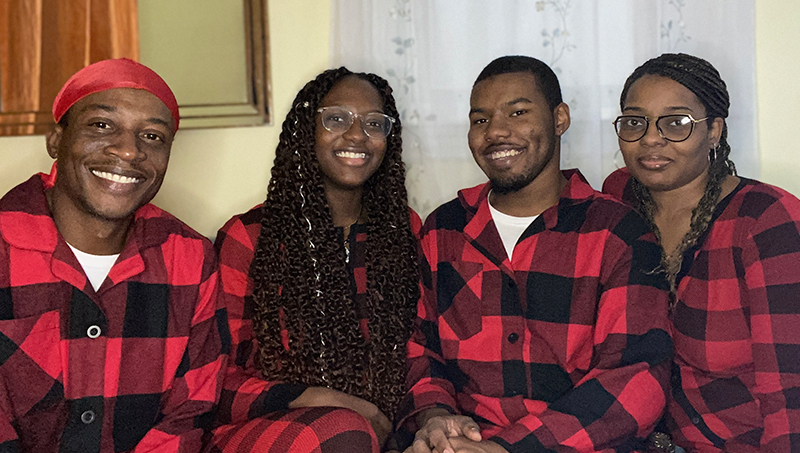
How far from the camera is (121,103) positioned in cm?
191

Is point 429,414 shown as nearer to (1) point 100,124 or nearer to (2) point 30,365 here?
(2) point 30,365

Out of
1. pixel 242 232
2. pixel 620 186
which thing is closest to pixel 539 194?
pixel 620 186

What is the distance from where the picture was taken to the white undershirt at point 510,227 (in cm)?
221

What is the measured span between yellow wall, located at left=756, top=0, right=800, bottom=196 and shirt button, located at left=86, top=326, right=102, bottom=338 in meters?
2.39

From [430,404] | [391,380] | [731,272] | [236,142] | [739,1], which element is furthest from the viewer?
[236,142]

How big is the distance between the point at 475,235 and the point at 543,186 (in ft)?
0.90

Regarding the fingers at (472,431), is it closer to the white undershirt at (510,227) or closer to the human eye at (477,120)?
the white undershirt at (510,227)

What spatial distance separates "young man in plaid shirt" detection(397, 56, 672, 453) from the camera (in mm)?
1890

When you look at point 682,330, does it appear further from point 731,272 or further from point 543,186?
point 543,186

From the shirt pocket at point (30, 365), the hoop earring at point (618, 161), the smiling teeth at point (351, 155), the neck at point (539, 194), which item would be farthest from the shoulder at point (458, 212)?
the shirt pocket at point (30, 365)

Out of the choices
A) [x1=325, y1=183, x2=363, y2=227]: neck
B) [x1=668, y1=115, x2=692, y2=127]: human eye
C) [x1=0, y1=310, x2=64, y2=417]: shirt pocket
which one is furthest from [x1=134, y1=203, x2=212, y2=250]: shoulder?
[x1=668, y1=115, x2=692, y2=127]: human eye

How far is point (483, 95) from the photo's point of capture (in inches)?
88.5

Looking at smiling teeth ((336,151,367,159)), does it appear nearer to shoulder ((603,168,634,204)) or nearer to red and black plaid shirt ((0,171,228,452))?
red and black plaid shirt ((0,171,228,452))

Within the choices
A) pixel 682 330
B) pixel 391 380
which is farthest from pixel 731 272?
pixel 391 380
